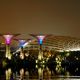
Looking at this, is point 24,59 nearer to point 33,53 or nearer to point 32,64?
point 32,64

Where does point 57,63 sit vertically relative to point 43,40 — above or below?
below

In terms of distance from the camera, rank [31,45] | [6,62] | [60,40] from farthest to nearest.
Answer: [31,45] → [60,40] → [6,62]

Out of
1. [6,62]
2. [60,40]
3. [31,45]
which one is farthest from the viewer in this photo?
[31,45]

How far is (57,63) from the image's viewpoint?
235 feet

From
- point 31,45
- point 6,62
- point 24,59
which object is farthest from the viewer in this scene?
point 31,45

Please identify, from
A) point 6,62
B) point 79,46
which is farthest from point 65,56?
point 6,62

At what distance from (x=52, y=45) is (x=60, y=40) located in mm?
2817

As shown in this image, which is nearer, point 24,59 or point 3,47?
point 24,59

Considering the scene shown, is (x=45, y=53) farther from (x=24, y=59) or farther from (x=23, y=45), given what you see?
(x=24, y=59)

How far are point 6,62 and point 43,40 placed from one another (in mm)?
10579

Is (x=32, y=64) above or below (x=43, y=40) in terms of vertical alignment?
below

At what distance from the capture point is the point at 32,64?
225ft

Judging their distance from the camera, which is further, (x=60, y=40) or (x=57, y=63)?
(x=60, y=40)

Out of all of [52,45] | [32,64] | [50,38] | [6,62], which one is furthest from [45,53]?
[6,62]
